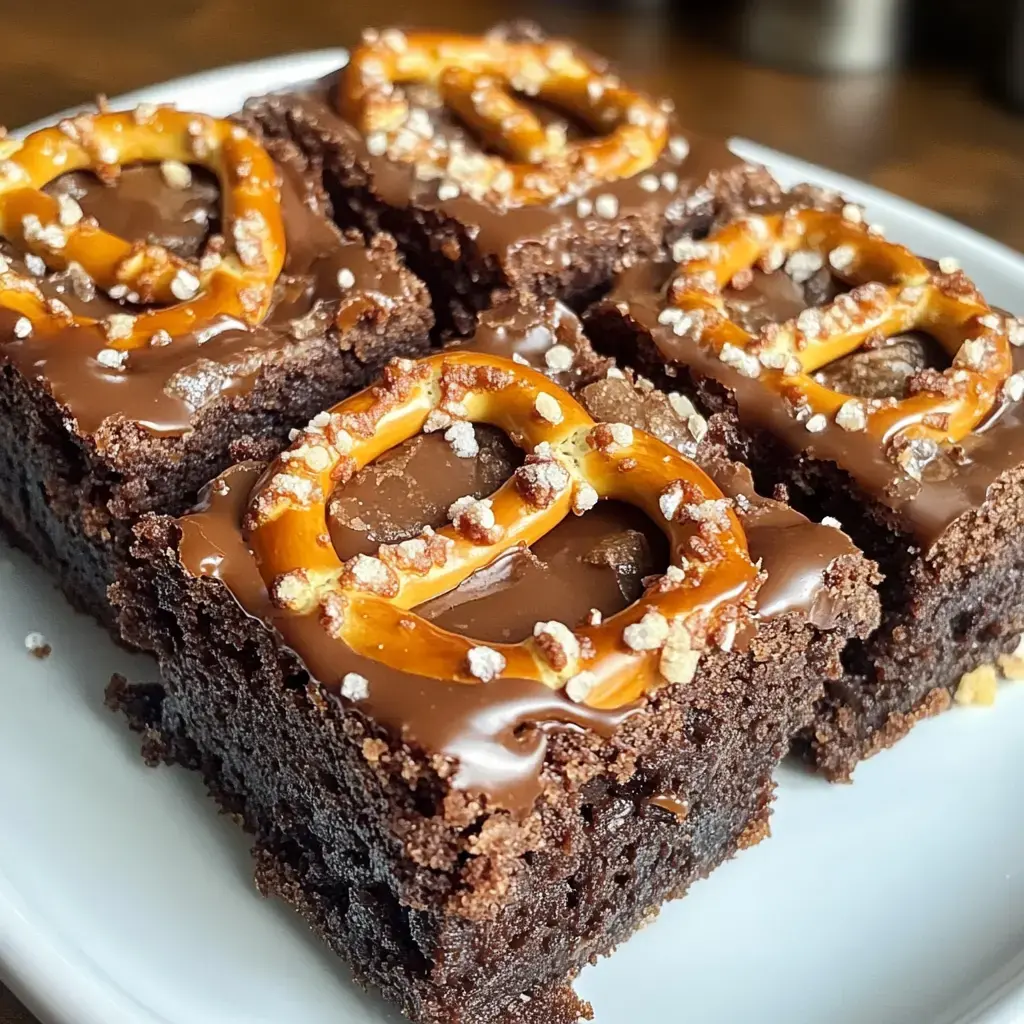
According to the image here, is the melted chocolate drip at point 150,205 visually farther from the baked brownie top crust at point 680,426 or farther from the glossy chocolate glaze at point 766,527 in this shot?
the glossy chocolate glaze at point 766,527

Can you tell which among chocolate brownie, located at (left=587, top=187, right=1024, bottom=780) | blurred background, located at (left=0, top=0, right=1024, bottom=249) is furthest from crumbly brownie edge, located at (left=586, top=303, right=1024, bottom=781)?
blurred background, located at (left=0, top=0, right=1024, bottom=249)

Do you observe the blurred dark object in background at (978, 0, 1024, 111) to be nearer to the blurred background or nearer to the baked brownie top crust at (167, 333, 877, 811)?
the blurred background

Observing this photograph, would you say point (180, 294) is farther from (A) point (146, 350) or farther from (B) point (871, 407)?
(B) point (871, 407)

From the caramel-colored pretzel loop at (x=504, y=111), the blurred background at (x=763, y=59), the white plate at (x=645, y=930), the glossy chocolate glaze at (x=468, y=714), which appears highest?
the caramel-colored pretzel loop at (x=504, y=111)

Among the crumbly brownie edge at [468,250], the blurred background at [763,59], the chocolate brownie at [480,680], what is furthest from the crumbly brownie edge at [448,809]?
the blurred background at [763,59]

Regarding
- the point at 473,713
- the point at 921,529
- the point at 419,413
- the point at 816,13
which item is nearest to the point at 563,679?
the point at 473,713

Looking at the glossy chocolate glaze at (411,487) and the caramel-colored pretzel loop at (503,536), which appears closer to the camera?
the caramel-colored pretzel loop at (503,536)

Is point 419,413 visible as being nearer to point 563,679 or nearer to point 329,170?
point 563,679
